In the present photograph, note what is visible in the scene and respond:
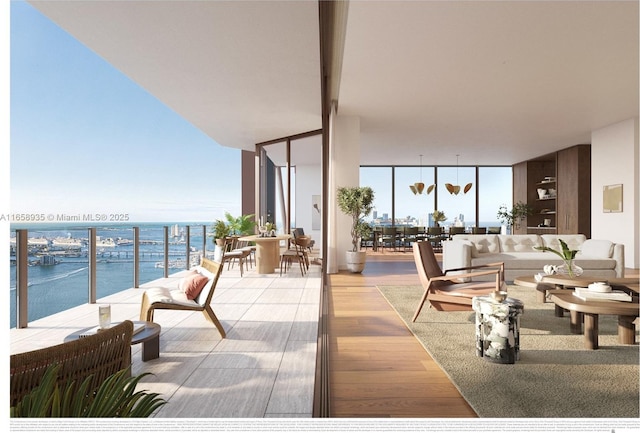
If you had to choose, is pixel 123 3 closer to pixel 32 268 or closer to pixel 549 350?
pixel 32 268

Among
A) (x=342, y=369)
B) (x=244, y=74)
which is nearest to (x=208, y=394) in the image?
(x=342, y=369)

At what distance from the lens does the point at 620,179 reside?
8.09m

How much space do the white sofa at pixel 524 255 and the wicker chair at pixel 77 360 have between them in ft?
18.1

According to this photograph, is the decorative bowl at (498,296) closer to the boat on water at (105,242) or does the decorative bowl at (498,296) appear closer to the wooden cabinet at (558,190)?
the boat on water at (105,242)

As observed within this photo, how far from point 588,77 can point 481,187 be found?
9266 mm

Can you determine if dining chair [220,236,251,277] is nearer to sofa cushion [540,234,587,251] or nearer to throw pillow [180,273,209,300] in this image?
throw pillow [180,273,209,300]

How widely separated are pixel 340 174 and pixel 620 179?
5877 mm

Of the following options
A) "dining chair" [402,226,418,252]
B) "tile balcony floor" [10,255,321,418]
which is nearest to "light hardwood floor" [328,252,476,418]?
"tile balcony floor" [10,255,321,418]

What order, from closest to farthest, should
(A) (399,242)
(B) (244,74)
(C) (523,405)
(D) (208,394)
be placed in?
1. (C) (523,405)
2. (D) (208,394)
3. (B) (244,74)
4. (A) (399,242)

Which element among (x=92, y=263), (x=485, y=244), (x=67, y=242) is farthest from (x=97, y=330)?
(x=485, y=244)

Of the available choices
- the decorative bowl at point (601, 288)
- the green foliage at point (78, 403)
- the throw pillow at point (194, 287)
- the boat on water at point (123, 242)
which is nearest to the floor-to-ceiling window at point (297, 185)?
the boat on water at point (123, 242)

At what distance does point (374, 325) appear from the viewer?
388cm

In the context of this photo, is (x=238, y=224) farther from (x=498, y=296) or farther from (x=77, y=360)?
(x=77, y=360)

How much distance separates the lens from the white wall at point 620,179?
7.74 meters
